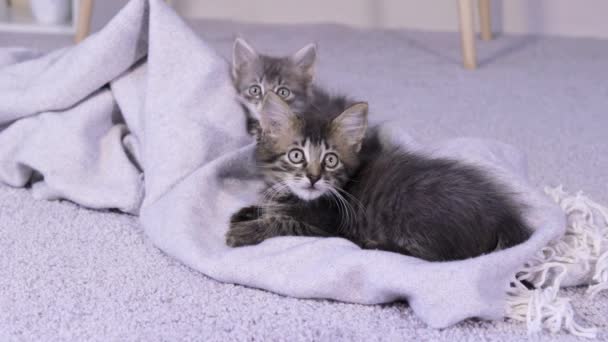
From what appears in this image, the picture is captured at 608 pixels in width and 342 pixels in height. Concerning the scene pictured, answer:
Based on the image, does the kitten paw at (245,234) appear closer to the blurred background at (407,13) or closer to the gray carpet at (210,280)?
the gray carpet at (210,280)

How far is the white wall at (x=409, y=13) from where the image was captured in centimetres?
377

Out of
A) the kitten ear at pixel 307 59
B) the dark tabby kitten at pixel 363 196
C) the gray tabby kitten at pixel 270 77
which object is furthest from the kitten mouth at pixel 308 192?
the kitten ear at pixel 307 59

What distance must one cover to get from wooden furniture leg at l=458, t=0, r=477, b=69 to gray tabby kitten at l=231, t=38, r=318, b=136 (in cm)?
110

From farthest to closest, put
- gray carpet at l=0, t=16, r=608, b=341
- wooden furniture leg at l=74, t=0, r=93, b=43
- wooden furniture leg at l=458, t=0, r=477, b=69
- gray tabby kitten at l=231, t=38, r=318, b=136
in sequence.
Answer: wooden furniture leg at l=74, t=0, r=93, b=43 < wooden furniture leg at l=458, t=0, r=477, b=69 < gray tabby kitten at l=231, t=38, r=318, b=136 < gray carpet at l=0, t=16, r=608, b=341

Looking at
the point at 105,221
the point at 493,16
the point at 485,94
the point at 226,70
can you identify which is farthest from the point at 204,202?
the point at 493,16

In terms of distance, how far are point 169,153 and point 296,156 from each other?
26 cm

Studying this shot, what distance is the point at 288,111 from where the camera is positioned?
53.0 inches

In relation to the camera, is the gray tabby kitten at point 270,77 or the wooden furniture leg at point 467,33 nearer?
the gray tabby kitten at point 270,77

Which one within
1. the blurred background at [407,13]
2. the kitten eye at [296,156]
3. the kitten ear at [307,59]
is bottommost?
the blurred background at [407,13]

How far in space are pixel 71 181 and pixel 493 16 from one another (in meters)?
2.92

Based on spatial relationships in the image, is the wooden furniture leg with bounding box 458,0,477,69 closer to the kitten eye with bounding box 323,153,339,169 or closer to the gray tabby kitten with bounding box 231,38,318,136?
the gray tabby kitten with bounding box 231,38,318,136

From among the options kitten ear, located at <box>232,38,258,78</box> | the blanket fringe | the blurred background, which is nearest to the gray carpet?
the blanket fringe

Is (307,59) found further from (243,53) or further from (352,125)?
(352,125)

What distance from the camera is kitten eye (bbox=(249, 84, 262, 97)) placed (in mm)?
1674
